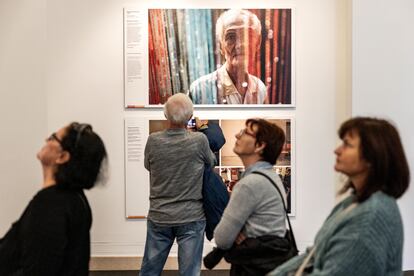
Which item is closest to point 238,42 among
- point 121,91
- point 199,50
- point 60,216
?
point 199,50

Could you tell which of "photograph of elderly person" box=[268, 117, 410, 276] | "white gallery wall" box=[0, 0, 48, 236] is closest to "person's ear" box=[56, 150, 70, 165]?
"photograph of elderly person" box=[268, 117, 410, 276]

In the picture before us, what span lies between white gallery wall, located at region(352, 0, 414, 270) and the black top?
2943 millimetres

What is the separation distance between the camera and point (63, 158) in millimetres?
1860

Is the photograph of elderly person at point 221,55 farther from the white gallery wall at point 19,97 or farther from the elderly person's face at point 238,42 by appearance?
the white gallery wall at point 19,97

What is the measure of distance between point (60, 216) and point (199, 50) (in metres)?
2.88

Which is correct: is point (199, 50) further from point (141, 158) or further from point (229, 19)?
point (141, 158)

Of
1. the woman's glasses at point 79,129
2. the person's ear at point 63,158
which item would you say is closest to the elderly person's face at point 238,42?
the woman's glasses at point 79,129

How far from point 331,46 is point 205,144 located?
2.05m

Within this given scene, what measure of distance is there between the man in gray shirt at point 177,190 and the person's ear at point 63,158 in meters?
1.09

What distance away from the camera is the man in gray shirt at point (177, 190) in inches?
114

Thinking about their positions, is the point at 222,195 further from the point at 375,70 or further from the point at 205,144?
the point at 375,70

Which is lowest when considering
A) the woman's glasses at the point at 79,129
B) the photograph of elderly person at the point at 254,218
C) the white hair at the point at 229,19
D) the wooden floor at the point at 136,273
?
the wooden floor at the point at 136,273

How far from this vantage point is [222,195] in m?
2.99

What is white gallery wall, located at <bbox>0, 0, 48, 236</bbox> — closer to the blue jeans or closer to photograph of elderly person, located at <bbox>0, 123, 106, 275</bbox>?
the blue jeans
